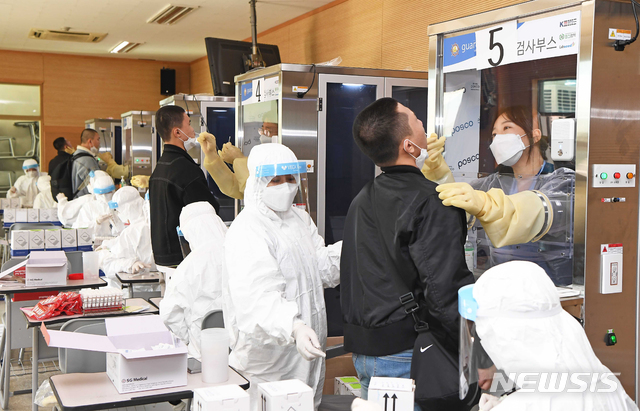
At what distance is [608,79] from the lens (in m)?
2.34

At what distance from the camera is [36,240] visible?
5020 mm

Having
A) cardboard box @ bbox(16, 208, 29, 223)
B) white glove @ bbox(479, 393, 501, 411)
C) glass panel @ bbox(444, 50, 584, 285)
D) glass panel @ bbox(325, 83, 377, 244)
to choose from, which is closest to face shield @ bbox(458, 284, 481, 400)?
white glove @ bbox(479, 393, 501, 411)

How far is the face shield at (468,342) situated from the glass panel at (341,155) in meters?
2.68

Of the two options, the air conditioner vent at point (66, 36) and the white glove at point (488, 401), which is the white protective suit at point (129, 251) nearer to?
the white glove at point (488, 401)

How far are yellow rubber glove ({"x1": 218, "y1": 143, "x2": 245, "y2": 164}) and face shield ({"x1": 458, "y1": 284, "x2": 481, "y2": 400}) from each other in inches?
127

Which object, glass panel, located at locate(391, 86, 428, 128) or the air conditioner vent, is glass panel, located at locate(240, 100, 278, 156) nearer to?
glass panel, located at locate(391, 86, 428, 128)

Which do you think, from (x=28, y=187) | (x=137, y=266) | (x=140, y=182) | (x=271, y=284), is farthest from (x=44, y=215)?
(x=271, y=284)

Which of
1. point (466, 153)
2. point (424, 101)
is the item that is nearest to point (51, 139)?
point (424, 101)

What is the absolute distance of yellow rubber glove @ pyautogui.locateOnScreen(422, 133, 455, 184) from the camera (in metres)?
2.72

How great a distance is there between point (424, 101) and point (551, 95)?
6.01ft

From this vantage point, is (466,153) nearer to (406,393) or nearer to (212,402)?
(406,393)

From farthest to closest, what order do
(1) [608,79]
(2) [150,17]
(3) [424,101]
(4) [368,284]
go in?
1. (2) [150,17]
2. (3) [424,101]
3. (1) [608,79]
4. (4) [368,284]
